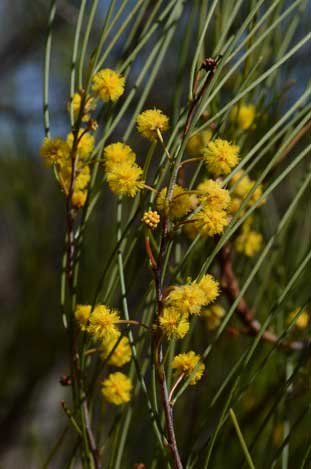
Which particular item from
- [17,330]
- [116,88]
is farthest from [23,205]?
[116,88]

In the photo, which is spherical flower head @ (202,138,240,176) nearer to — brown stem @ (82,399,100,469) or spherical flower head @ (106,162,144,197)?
spherical flower head @ (106,162,144,197)

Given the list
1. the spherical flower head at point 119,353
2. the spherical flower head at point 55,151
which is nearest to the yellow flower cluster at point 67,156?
the spherical flower head at point 55,151

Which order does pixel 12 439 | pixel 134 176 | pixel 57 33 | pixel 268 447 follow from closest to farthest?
pixel 134 176 < pixel 268 447 < pixel 12 439 < pixel 57 33

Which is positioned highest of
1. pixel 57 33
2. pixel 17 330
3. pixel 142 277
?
pixel 57 33

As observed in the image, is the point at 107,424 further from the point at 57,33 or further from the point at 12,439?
the point at 57,33

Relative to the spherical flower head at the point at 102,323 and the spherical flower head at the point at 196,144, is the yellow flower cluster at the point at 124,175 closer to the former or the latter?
the spherical flower head at the point at 102,323
